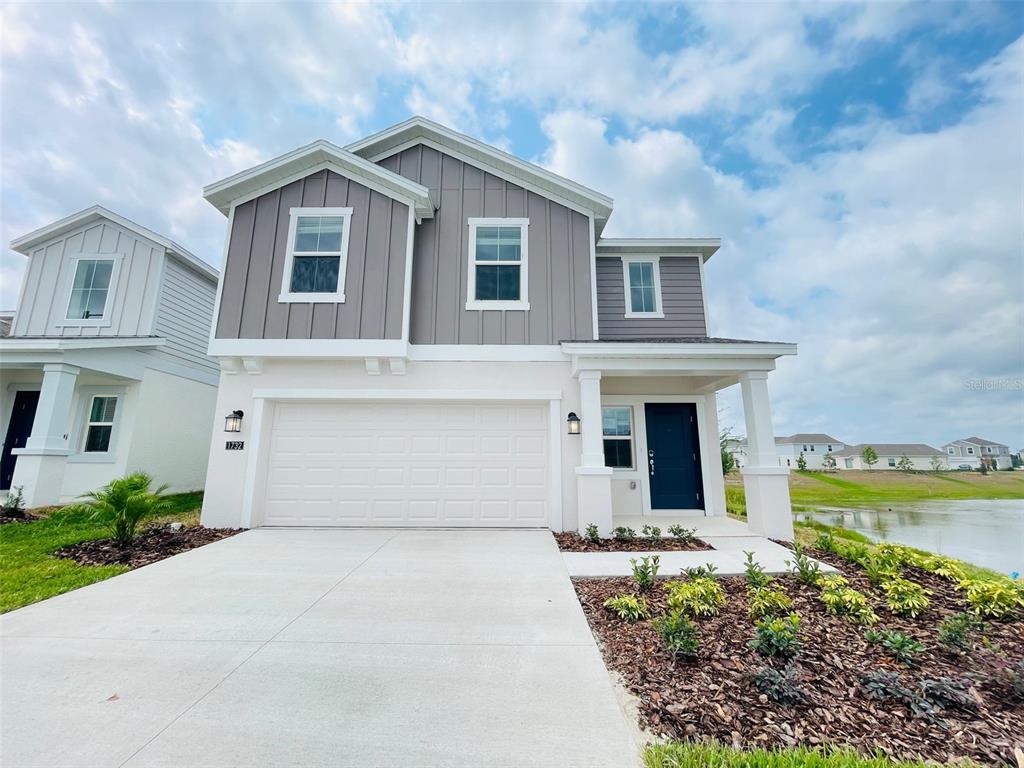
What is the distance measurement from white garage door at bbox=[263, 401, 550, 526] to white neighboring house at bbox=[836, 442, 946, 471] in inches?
1776

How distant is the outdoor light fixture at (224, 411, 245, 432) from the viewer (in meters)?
6.79

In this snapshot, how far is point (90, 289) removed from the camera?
32.3 ft

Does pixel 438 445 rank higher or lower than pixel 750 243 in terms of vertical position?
lower

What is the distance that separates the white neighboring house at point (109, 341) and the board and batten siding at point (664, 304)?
920 cm

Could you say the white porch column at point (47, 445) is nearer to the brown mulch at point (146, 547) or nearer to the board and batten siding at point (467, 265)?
the brown mulch at point (146, 547)

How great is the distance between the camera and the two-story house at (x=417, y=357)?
264 inches

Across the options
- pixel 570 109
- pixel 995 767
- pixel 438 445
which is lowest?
pixel 995 767

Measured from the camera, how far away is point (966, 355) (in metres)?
10.7

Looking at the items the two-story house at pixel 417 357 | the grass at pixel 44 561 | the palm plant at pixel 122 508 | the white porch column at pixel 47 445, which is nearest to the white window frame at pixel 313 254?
the two-story house at pixel 417 357

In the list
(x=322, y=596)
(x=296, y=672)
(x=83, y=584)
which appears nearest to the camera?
(x=296, y=672)

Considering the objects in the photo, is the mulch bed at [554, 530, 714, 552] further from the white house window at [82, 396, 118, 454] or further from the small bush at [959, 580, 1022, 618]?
the white house window at [82, 396, 118, 454]

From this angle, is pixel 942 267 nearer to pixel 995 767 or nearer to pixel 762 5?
pixel 762 5

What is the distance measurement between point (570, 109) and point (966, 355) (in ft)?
40.1

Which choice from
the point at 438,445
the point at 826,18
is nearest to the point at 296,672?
the point at 438,445
